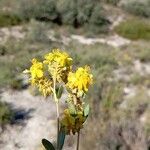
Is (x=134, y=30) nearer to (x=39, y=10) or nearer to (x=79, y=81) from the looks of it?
(x=39, y=10)

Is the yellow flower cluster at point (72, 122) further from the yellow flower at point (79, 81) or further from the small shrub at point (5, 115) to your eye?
the small shrub at point (5, 115)

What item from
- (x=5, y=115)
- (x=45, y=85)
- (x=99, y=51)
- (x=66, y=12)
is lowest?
(x=66, y=12)

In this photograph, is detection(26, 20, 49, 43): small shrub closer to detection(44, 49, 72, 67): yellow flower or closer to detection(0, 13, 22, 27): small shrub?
detection(0, 13, 22, 27): small shrub

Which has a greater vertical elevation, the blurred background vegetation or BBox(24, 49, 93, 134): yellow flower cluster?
BBox(24, 49, 93, 134): yellow flower cluster

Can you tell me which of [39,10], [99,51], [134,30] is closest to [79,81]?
[99,51]

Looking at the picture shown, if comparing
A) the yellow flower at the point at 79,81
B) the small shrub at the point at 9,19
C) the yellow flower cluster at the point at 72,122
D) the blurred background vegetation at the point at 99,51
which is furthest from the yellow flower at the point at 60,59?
the small shrub at the point at 9,19

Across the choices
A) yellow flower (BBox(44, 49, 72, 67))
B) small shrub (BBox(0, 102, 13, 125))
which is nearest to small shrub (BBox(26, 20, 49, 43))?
small shrub (BBox(0, 102, 13, 125))

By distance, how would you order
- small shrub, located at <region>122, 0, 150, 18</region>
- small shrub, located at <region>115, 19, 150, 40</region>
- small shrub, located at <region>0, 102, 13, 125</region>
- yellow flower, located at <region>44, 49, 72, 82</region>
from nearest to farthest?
yellow flower, located at <region>44, 49, 72, 82</region> < small shrub, located at <region>0, 102, 13, 125</region> < small shrub, located at <region>115, 19, 150, 40</region> < small shrub, located at <region>122, 0, 150, 18</region>
